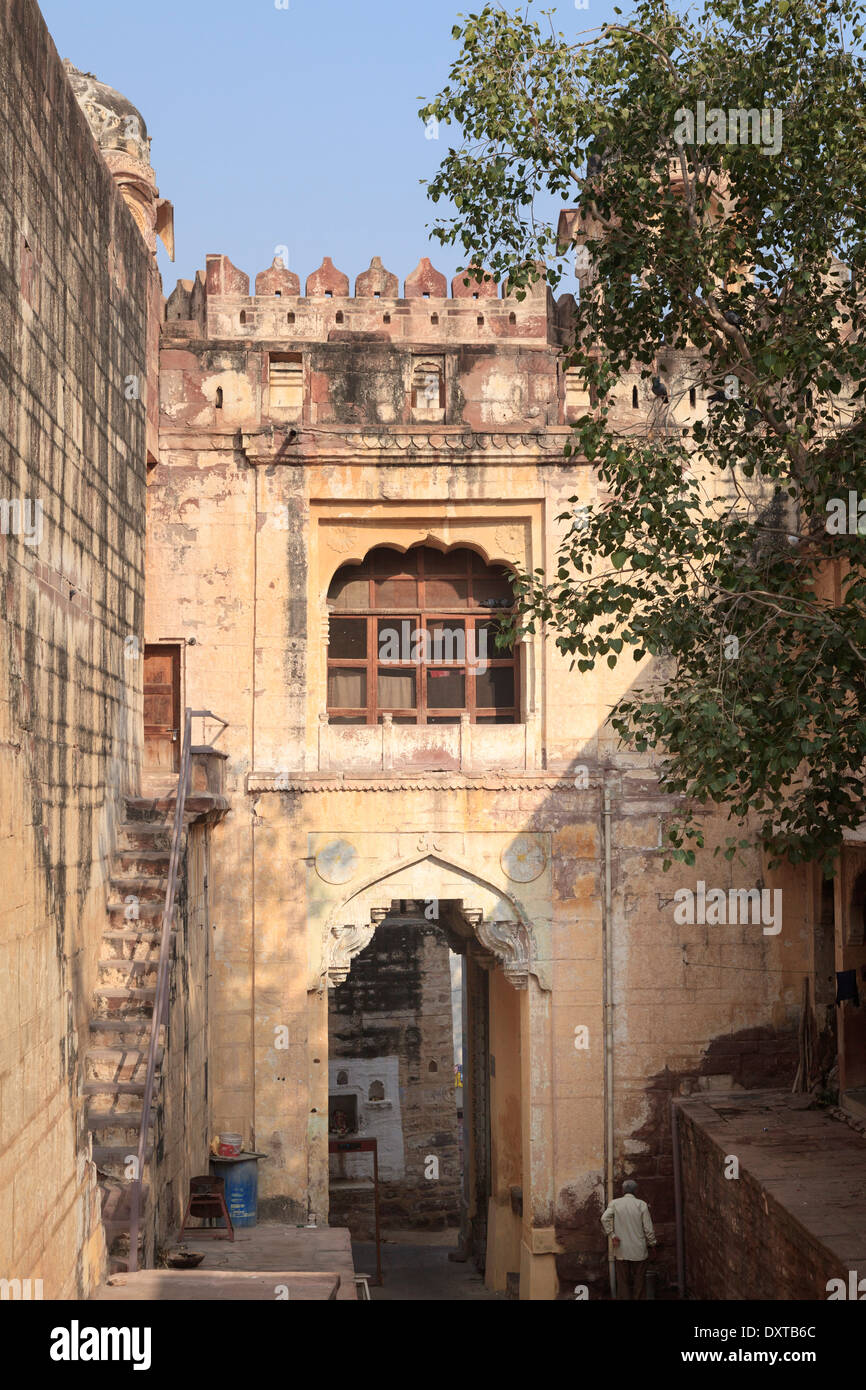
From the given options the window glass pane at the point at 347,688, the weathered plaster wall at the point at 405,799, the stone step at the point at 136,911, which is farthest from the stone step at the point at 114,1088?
the window glass pane at the point at 347,688

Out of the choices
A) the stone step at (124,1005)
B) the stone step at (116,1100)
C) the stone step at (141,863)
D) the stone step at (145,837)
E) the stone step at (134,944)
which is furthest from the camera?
the stone step at (145,837)

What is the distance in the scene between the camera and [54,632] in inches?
359

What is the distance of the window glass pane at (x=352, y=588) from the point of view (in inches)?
577

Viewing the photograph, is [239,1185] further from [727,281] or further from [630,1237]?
[727,281]

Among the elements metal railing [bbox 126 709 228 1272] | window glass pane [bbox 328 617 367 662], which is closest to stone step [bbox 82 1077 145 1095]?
metal railing [bbox 126 709 228 1272]

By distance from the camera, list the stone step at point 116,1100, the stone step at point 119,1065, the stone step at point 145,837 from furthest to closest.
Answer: the stone step at point 145,837 < the stone step at point 119,1065 < the stone step at point 116,1100

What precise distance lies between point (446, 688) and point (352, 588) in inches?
53.1

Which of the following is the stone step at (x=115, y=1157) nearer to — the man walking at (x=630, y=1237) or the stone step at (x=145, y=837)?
the stone step at (x=145, y=837)

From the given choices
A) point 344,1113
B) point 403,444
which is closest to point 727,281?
point 403,444

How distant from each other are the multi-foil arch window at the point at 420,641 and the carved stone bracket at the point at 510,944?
6.71 ft

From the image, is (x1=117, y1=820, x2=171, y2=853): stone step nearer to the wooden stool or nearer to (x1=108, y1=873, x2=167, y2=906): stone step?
(x1=108, y1=873, x2=167, y2=906): stone step

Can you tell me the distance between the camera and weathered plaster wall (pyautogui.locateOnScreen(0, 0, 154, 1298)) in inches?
296

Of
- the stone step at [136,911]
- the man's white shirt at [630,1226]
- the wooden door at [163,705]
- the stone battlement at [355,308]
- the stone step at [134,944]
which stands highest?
the stone battlement at [355,308]

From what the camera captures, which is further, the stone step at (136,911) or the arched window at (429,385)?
the arched window at (429,385)
